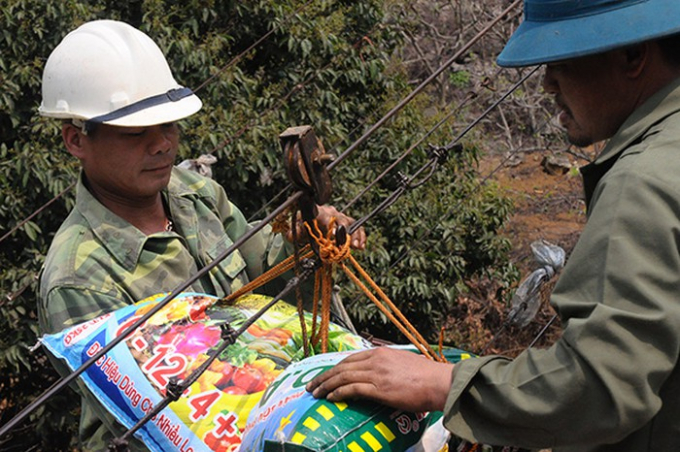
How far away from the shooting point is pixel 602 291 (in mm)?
1504

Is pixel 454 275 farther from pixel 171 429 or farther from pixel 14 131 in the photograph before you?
pixel 171 429

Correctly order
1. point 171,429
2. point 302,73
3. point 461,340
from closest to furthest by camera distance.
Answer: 1. point 171,429
2. point 302,73
3. point 461,340

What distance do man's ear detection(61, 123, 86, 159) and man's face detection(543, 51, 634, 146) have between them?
1.42 meters

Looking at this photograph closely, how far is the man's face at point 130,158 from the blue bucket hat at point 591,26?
1.23 m

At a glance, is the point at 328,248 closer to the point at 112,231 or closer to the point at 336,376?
the point at 336,376

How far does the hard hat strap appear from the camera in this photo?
2605 millimetres

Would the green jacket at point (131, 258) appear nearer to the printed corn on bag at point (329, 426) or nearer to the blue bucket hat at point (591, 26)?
the printed corn on bag at point (329, 426)

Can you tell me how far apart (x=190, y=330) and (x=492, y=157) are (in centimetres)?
703

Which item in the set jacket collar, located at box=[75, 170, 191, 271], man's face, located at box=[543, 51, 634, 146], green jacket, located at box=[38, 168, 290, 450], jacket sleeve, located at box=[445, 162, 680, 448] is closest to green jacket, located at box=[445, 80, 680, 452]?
jacket sleeve, located at box=[445, 162, 680, 448]

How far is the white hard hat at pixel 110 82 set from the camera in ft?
8.59

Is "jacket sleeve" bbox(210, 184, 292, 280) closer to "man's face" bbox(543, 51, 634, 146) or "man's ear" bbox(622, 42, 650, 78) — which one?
"man's face" bbox(543, 51, 634, 146)

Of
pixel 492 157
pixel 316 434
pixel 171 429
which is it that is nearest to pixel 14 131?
pixel 171 429

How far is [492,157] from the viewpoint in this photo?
912 centimetres

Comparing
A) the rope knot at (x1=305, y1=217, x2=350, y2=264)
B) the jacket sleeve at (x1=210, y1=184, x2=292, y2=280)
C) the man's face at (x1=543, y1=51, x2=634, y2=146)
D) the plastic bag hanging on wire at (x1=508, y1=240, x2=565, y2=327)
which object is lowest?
the plastic bag hanging on wire at (x1=508, y1=240, x2=565, y2=327)
